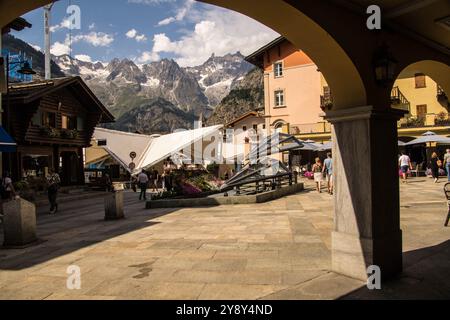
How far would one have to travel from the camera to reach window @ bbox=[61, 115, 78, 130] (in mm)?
24484

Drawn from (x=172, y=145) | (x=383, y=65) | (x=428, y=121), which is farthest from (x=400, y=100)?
(x=383, y=65)

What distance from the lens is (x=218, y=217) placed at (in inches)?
432

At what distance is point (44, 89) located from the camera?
20.6m

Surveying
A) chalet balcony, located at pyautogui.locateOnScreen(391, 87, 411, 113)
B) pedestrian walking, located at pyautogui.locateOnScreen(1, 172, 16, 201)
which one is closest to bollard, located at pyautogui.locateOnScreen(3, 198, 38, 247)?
pedestrian walking, located at pyautogui.locateOnScreen(1, 172, 16, 201)

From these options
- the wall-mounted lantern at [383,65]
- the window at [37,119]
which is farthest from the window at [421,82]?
the wall-mounted lantern at [383,65]

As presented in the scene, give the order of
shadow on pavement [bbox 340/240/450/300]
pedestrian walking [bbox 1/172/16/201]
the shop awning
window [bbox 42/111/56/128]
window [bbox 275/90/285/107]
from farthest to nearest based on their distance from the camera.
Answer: window [bbox 275/90/285/107] < window [bbox 42/111/56/128] < pedestrian walking [bbox 1/172/16/201] < the shop awning < shadow on pavement [bbox 340/240/450/300]

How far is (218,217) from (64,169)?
18275 millimetres

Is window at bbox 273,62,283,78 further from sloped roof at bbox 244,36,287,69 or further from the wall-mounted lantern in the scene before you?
the wall-mounted lantern

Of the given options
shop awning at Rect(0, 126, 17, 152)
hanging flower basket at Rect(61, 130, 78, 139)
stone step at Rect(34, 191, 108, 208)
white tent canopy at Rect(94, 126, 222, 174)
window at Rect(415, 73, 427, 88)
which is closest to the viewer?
shop awning at Rect(0, 126, 17, 152)

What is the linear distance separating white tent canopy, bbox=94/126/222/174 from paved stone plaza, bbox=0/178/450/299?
44.5 ft

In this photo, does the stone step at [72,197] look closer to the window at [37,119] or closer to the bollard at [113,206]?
the window at [37,119]
